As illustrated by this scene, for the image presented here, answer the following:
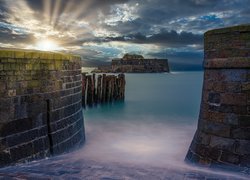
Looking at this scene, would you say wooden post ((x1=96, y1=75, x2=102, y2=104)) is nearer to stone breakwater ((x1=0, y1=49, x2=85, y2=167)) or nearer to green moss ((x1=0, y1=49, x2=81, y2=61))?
stone breakwater ((x1=0, y1=49, x2=85, y2=167))

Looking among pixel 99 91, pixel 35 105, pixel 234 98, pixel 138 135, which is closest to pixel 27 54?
pixel 35 105

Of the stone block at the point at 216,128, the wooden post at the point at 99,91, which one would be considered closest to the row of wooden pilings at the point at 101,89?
the wooden post at the point at 99,91

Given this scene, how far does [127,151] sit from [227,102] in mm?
4225

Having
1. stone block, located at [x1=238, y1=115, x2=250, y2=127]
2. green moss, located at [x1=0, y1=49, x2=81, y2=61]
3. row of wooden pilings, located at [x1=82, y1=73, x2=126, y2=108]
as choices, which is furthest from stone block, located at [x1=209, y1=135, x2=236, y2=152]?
row of wooden pilings, located at [x1=82, y1=73, x2=126, y2=108]

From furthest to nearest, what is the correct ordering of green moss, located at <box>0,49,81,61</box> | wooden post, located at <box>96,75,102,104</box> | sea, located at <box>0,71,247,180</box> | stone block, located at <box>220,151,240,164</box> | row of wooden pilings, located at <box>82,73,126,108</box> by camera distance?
wooden post, located at <box>96,75,102,104</box>
row of wooden pilings, located at <box>82,73,126,108</box>
stone block, located at <box>220,151,240,164</box>
green moss, located at <box>0,49,81,61</box>
sea, located at <box>0,71,247,180</box>

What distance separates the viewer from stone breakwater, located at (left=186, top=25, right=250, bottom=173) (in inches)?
250

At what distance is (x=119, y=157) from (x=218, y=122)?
10.8ft

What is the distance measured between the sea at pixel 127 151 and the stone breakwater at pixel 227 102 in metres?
0.47

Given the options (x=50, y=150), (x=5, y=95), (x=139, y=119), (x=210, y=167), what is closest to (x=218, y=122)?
(x=210, y=167)

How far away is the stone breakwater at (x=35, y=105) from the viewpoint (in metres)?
6.11

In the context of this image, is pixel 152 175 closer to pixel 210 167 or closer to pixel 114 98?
pixel 210 167

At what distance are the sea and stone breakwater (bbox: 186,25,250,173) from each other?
468mm

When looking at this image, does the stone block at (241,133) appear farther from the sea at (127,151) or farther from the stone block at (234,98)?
the sea at (127,151)

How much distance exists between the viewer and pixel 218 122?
6707mm
